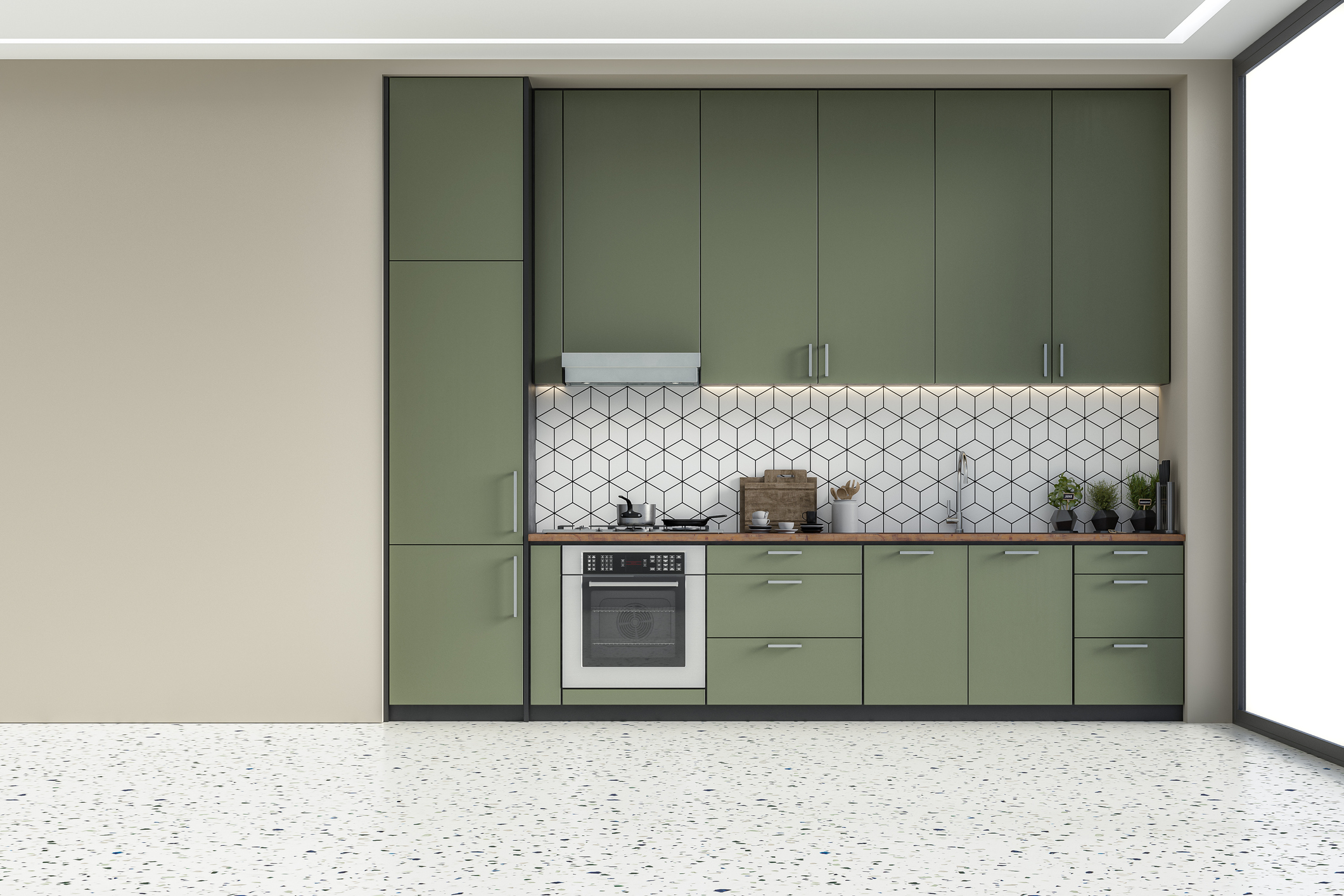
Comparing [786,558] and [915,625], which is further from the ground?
[786,558]

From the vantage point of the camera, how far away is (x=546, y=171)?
4.40 meters

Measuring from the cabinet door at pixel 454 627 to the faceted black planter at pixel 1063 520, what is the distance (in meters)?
2.53

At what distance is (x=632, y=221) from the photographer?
14.4ft

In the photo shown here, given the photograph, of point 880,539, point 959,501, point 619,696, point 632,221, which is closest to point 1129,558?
point 959,501

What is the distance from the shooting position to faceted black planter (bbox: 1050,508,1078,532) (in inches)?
173

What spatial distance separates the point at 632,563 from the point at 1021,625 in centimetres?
175

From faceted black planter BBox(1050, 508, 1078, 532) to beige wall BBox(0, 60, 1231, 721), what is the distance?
0.50 meters

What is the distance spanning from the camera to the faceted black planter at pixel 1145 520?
4344 mm

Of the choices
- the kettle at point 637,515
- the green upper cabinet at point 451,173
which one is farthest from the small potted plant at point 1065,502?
the green upper cabinet at point 451,173

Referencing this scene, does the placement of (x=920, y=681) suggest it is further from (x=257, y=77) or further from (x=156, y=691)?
(x=257, y=77)

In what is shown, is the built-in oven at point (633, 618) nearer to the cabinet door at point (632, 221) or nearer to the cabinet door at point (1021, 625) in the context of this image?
the cabinet door at point (632, 221)

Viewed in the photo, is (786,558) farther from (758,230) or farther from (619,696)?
(758,230)

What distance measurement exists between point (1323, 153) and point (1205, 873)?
8.98ft

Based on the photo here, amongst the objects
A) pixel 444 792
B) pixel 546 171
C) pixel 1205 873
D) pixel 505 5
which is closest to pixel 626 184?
pixel 546 171
